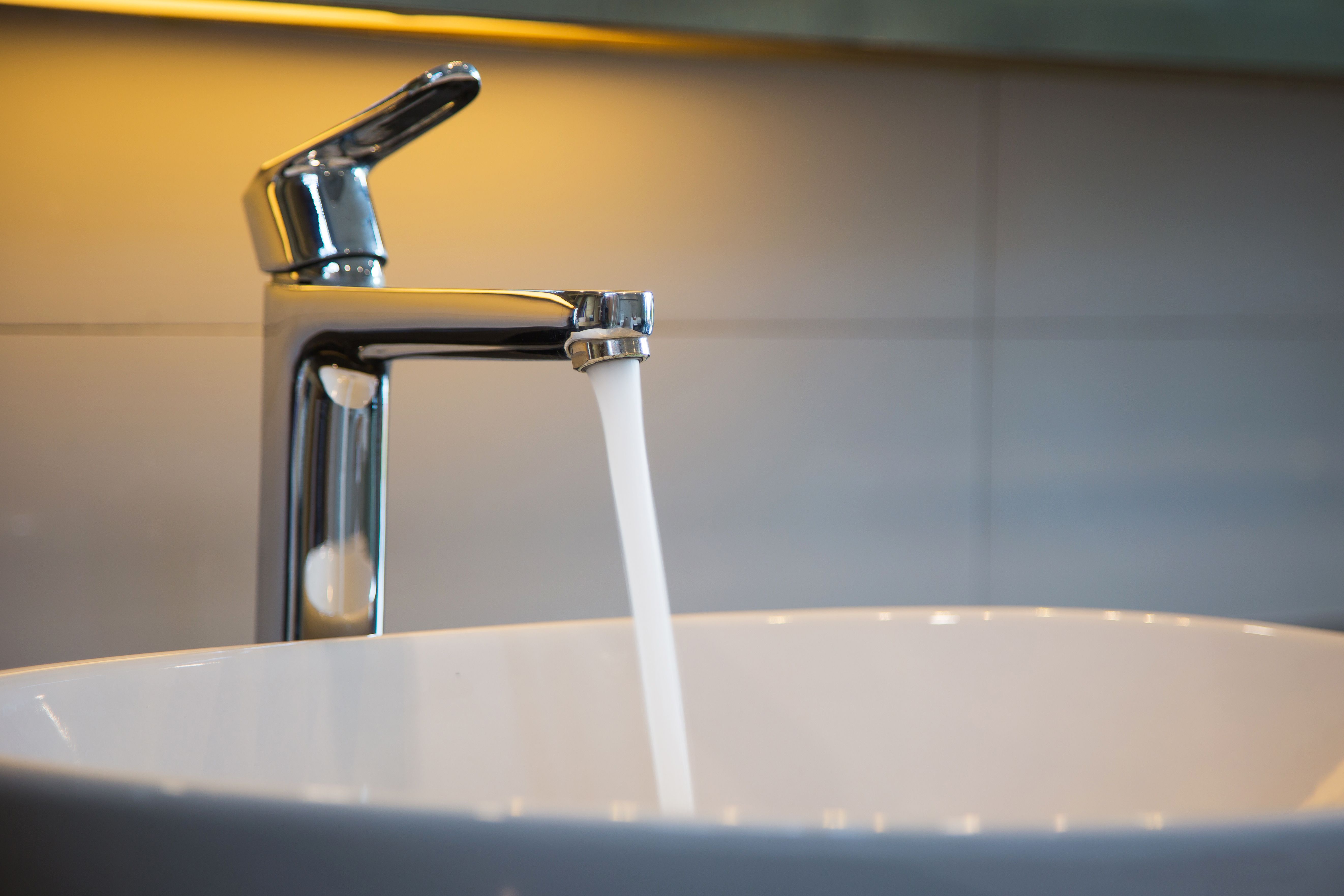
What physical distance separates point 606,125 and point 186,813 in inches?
19.6

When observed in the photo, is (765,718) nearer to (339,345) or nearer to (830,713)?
(830,713)

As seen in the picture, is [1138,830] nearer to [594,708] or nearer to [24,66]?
[594,708]

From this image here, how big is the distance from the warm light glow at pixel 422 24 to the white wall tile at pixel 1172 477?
27 centimetres

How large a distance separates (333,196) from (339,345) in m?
0.06

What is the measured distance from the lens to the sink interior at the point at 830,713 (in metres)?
0.37

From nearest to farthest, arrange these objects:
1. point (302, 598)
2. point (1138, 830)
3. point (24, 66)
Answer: point (1138, 830) < point (302, 598) < point (24, 66)

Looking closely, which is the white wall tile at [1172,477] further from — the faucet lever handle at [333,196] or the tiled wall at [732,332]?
the faucet lever handle at [333,196]

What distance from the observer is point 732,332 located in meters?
0.64

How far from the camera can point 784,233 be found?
0.64 m

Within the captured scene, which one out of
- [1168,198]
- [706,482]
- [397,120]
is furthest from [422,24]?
[1168,198]

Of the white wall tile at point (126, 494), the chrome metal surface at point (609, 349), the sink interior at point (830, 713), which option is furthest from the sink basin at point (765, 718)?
the white wall tile at point (126, 494)

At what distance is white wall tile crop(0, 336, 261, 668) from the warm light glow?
16cm

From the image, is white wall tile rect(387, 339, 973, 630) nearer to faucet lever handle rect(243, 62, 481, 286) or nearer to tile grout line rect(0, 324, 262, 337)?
tile grout line rect(0, 324, 262, 337)

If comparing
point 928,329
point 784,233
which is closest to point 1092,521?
point 928,329
